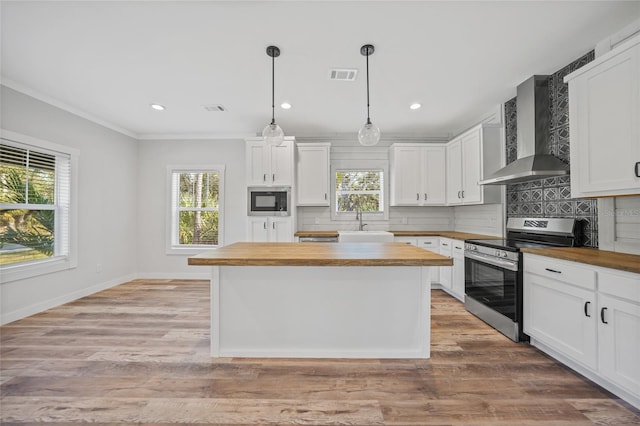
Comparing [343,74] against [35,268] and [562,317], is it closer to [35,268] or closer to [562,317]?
[562,317]

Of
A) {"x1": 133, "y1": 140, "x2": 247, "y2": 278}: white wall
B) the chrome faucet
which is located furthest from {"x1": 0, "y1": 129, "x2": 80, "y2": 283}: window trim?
the chrome faucet

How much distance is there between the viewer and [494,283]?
9.53ft

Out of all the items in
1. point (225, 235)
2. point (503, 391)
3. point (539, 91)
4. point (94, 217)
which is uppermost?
point (539, 91)

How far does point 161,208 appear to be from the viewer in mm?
5234

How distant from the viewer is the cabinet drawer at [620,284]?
5.55ft

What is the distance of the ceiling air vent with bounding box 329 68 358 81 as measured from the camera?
2834 millimetres

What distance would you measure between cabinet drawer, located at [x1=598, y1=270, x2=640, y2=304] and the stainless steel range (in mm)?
716

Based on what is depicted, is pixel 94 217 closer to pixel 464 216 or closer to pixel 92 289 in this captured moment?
pixel 92 289

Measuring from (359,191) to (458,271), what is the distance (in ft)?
6.82

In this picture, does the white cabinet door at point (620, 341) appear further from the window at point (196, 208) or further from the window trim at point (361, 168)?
the window at point (196, 208)

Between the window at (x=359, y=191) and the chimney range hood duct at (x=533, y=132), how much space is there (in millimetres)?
2146

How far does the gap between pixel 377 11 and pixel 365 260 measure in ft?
5.78

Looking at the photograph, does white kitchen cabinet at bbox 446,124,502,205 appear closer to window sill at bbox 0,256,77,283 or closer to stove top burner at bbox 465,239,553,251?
stove top burner at bbox 465,239,553,251

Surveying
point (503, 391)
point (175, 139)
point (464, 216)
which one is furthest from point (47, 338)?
point (464, 216)
